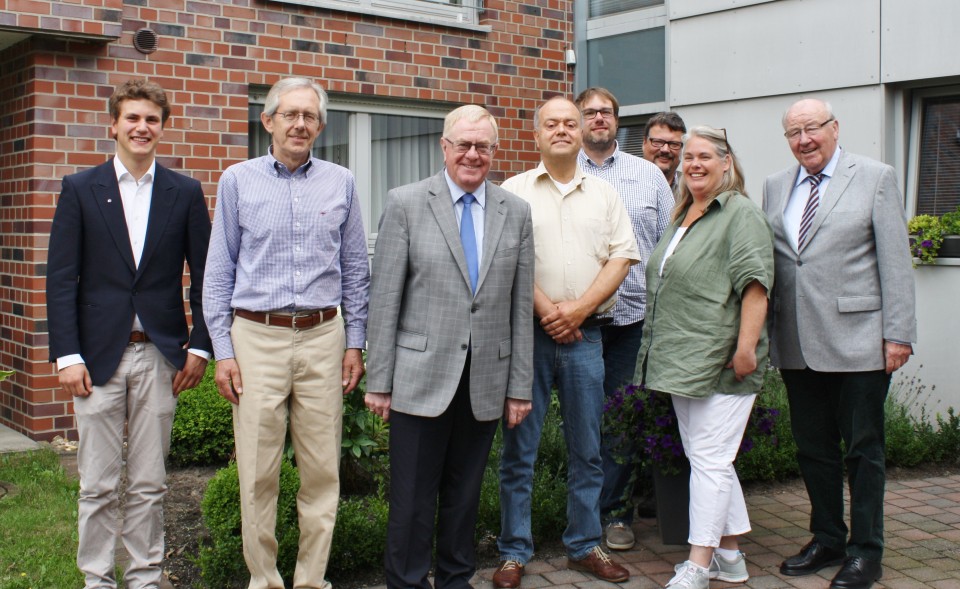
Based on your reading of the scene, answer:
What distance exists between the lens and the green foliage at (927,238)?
694 cm

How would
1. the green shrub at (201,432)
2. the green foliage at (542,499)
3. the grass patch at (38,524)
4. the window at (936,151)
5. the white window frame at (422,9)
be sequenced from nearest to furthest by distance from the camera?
the grass patch at (38,524) < the green foliage at (542,499) < the green shrub at (201,432) < the window at (936,151) < the white window frame at (422,9)

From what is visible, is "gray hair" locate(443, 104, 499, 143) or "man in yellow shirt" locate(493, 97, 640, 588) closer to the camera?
"gray hair" locate(443, 104, 499, 143)

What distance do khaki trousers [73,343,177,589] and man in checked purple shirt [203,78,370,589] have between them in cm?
31

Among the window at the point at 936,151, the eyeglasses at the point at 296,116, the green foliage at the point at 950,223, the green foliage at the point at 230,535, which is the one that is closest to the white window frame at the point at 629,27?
the window at the point at 936,151

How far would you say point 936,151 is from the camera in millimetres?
7258

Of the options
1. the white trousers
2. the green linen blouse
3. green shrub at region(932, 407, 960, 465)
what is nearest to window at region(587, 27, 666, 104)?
green shrub at region(932, 407, 960, 465)

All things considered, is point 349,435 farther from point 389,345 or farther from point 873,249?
point 873,249

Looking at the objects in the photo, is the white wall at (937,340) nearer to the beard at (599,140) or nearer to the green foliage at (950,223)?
the green foliage at (950,223)

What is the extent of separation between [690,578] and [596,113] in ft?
7.61

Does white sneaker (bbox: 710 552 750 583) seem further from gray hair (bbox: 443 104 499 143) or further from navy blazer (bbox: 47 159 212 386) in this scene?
navy blazer (bbox: 47 159 212 386)

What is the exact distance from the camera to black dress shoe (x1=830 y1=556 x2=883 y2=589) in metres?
4.46

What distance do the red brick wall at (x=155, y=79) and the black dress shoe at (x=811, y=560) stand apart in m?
4.63

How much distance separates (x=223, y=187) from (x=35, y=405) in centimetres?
357

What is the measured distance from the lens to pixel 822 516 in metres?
4.78
